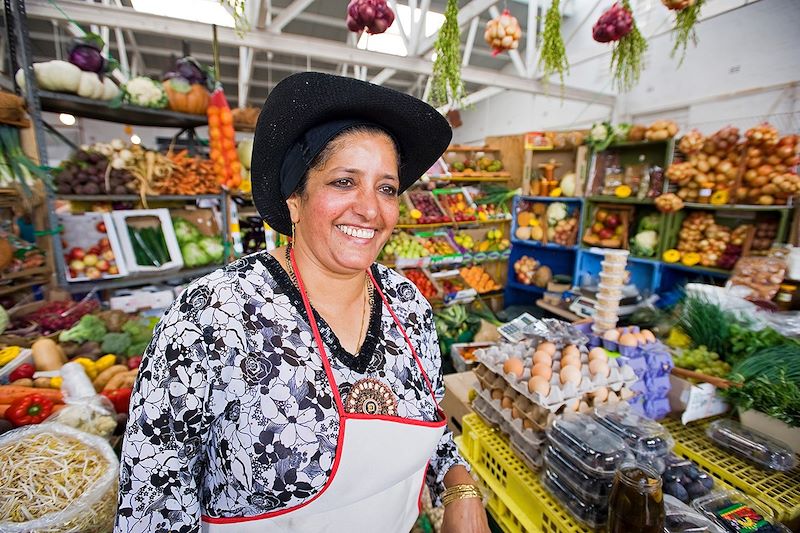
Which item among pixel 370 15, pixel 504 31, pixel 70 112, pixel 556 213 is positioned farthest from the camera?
pixel 556 213

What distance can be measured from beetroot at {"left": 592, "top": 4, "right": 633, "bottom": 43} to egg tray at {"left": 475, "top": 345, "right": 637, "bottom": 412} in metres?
2.18

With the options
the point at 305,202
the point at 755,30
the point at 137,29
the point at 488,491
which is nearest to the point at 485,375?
the point at 488,491

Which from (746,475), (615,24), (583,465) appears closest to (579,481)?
(583,465)

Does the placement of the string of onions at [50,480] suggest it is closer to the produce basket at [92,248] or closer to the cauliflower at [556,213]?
the produce basket at [92,248]

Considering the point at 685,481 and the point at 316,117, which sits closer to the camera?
the point at 316,117

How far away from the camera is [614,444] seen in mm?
1322

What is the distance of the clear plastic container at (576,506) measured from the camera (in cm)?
125

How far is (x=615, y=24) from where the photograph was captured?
2486 mm

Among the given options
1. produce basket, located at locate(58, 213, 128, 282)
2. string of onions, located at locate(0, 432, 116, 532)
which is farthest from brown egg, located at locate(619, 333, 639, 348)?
produce basket, located at locate(58, 213, 128, 282)

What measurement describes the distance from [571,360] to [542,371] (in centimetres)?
17

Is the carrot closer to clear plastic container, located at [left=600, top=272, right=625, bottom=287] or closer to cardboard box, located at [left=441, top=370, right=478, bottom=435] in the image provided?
cardboard box, located at [left=441, top=370, right=478, bottom=435]

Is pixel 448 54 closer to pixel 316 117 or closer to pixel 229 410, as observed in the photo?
pixel 316 117

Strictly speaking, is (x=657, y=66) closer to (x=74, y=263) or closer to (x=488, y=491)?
(x=488, y=491)

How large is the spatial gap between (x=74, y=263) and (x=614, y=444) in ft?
13.3
